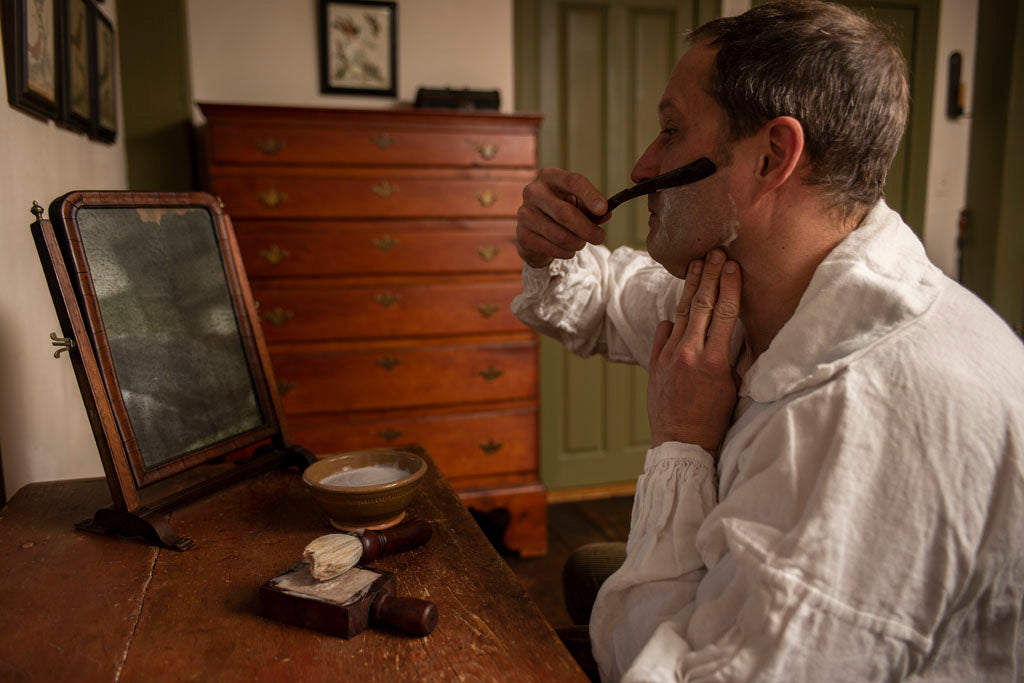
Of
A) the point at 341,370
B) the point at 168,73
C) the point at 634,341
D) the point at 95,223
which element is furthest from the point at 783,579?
the point at 168,73

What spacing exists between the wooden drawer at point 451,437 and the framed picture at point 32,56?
142cm

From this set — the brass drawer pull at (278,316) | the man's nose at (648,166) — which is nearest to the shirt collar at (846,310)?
the man's nose at (648,166)

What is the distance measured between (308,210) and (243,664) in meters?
2.12

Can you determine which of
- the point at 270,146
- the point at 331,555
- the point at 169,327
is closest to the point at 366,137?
the point at 270,146

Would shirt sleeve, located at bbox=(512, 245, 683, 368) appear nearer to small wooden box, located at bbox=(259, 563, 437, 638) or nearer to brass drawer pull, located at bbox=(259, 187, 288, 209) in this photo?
small wooden box, located at bbox=(259, 563, 437, 638)

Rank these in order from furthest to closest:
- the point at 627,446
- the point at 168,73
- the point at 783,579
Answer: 1. the point at 627,446
2. the point at 168,73
3. the point at 783,579

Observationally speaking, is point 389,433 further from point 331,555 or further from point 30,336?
point 331,555

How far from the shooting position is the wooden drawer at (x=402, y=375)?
2.74 m

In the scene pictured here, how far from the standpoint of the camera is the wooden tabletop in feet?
2.59

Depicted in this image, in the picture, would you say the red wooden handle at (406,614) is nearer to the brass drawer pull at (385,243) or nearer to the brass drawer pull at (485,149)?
the brass drawer pull at (385,243)

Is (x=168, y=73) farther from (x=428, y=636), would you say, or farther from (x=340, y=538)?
(x=428, y=636)

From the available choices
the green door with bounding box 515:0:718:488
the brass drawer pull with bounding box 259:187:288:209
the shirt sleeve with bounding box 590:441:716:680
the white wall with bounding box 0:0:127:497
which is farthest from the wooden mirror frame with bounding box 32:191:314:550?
the green door with bounding box 515:0:718:488

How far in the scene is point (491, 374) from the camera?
2.90 m

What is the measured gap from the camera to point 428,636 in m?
0.85
